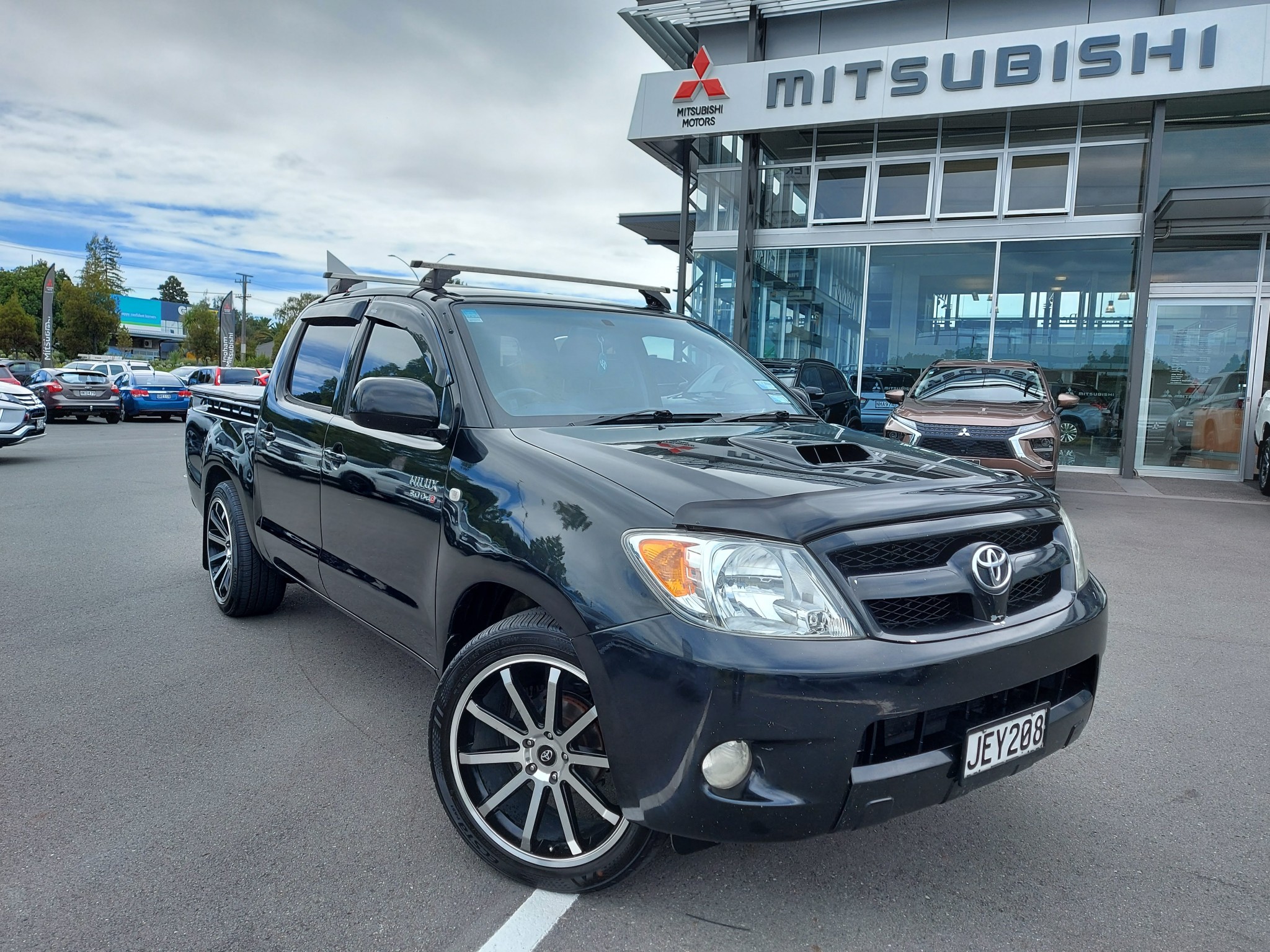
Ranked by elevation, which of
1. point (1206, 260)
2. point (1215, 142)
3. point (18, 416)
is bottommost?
point (18, 416)

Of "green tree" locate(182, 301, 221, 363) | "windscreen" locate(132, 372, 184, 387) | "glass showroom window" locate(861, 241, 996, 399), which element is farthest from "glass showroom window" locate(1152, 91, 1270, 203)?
"green tree" locate(182, 301, 221, 363)

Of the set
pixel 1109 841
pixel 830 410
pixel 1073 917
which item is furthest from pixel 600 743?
pixel 830 410

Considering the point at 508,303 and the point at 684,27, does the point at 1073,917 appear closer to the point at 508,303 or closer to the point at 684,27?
the point at 508,303

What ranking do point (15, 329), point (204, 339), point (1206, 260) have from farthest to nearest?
point (204, 339), point (15, 329), point (1206, 260)

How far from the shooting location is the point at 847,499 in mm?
2273

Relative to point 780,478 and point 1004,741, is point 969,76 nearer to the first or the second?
point 780,478

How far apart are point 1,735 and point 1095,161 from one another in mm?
16277

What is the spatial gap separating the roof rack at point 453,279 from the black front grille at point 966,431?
5.75m

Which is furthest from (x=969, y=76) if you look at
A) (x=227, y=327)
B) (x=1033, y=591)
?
(x=227, y=327)

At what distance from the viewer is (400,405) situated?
2.93 metres

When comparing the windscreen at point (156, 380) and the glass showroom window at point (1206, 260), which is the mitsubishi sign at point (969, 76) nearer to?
the glass showroom window at point (1206, 260)

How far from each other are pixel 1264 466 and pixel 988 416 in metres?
5.29

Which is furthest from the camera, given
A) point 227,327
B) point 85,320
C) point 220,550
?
point 85,320

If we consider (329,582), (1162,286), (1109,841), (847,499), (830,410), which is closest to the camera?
(847,499)
